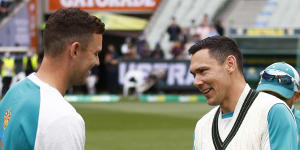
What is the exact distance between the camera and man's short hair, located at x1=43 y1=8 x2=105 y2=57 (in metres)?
3.55

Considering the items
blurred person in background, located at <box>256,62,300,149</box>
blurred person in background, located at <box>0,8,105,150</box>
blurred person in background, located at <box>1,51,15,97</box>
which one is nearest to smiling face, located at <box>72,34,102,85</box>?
blurred person in background, located at <box>0,8,105,150</box>

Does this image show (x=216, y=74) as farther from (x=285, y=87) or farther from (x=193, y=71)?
(x=285, y=87)

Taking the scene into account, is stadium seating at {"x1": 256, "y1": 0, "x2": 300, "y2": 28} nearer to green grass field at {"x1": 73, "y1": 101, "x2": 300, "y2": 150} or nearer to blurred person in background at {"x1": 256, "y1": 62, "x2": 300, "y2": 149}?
green grass field at {"x1": 73, "y1": 101, "x2": 300, "y2": 150}

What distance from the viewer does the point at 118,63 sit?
30078 millimetres

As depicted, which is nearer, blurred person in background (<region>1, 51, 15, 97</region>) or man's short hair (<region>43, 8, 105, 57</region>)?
man's short hair (<region>43, 8, 105, 57</region>)

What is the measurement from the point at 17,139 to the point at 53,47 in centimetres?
50

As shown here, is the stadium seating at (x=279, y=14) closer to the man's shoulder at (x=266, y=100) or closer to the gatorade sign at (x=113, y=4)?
the gatorade sign at (x=113, y=4)

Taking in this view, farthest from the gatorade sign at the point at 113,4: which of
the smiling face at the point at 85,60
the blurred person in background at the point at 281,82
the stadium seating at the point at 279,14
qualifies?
the smiling face at the point at 85,60

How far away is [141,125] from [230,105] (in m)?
13.4

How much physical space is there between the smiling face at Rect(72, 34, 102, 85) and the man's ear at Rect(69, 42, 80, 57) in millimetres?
14

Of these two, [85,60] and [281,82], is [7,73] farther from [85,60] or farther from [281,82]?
[85,60]

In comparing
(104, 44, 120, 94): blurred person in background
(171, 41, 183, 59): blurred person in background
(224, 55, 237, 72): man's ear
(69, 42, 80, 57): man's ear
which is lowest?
(104, 44, 120, 94): blurred person in background

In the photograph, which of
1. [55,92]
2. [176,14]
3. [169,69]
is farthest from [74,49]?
[176,14]

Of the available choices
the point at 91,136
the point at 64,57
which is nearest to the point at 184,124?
the point at 91,136
